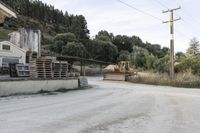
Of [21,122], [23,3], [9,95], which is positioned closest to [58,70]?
[9,95]

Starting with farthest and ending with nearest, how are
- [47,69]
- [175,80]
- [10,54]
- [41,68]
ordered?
[175,80], [47,69], [10,54], [41,68]

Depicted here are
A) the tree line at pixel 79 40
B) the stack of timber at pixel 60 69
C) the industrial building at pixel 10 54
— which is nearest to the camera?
the industrial building at pixel 10 54

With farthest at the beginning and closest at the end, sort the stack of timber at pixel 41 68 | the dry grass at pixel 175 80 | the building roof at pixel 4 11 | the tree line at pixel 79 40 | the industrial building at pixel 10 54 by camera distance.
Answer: the tree line at pixel 79 40, the dry grass at pixel 175 80, the stack of timber at pixel 41 68, the industrial building at pixel 10 54, the building roof at pixel 4 11

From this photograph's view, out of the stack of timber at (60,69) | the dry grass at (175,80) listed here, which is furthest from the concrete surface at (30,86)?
the dry grass at (175,80)

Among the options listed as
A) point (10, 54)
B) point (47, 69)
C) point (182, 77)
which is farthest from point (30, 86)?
point (182, 77)

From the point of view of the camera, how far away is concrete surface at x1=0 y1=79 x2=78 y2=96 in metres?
20.0

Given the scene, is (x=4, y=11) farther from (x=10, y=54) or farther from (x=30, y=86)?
(x=30, y=86)

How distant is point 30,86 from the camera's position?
22.1 metres

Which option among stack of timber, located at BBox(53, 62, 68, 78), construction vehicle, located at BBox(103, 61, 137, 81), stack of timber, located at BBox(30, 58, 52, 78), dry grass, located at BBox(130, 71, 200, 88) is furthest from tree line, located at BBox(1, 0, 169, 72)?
stack of timber, located at BBox(30, 58, 52, 78)

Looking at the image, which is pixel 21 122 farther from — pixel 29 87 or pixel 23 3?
pixel 23 3

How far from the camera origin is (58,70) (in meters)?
26.5

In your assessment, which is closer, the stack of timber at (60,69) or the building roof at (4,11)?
the building roof at (4,11)

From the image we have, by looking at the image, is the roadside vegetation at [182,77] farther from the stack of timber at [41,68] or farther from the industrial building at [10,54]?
the industrial building at [10,54]

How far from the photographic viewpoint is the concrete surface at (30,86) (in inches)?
789
